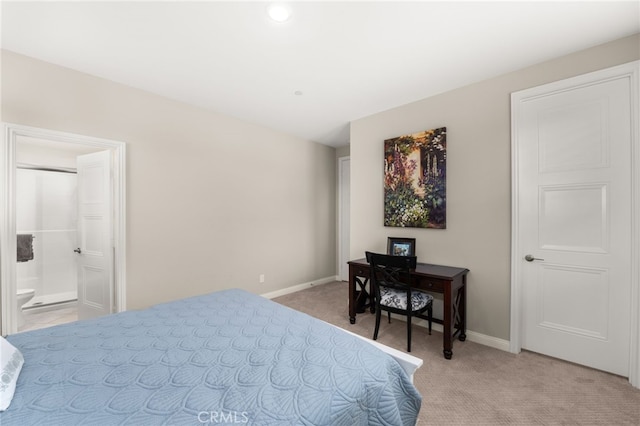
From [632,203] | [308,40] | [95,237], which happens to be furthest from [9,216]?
[632,203]

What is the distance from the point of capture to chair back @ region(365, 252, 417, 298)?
2479mm

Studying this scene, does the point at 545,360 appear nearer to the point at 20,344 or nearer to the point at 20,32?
the point at 20,344

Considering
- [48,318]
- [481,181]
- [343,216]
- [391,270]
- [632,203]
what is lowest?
[48,318]

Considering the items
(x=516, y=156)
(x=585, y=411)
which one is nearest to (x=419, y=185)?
(x=516, y=156)

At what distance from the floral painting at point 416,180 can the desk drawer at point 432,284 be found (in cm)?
66

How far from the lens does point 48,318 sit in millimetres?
3291

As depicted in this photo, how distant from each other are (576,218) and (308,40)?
2.60 metres

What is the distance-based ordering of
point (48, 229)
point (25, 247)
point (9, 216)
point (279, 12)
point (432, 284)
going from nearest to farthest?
point (279, 12)
point (9, 216)
point (432, 284)
point (25, 247)
point (48, 229)

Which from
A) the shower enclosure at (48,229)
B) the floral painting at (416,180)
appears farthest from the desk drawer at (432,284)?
the shower enclosure at (48,229)

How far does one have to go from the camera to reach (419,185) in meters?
3.05

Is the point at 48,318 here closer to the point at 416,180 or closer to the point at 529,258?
the point at 416,180

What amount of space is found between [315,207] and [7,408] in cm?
406

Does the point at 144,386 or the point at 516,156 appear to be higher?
the point at 516,156

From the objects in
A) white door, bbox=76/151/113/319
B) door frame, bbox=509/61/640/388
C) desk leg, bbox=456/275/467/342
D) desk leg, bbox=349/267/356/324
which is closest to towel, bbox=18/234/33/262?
white door, bbox=76/151/113/319
